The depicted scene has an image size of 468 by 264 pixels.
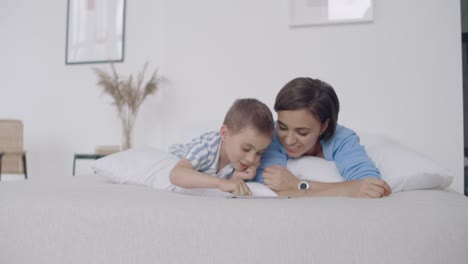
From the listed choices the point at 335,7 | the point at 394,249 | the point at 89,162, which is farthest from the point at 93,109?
the point at 394,249

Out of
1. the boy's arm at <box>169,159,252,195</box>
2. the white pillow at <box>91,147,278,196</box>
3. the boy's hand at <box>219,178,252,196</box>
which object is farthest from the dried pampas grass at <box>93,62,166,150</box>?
the boy's hand at <box>219,178,252,196</box>

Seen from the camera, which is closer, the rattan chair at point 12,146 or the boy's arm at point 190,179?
the boy's arm at point 190,179

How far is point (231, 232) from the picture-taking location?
29.4 inches

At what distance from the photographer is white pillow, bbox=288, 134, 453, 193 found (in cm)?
119

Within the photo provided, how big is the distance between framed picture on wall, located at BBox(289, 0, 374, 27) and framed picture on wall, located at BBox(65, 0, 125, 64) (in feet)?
4.50

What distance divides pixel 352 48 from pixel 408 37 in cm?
33

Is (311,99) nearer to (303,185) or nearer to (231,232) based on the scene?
(303,185)

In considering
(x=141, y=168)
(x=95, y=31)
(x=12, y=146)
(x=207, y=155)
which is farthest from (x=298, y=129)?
(x=12, y=146)

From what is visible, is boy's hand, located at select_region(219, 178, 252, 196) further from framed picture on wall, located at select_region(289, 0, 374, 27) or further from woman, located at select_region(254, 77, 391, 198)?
framed picture on wall, located at select_region(289, 0, 374, 27)

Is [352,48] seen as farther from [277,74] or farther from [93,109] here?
[93,109]

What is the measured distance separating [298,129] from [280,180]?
7.8 inches

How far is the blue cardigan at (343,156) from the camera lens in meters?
1.22

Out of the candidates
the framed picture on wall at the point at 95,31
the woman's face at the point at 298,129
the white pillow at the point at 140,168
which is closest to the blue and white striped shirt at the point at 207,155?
the white pillow at the point at 140,168

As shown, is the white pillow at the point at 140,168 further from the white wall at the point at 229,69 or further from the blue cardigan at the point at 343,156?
the white wall at the point at 229,69
